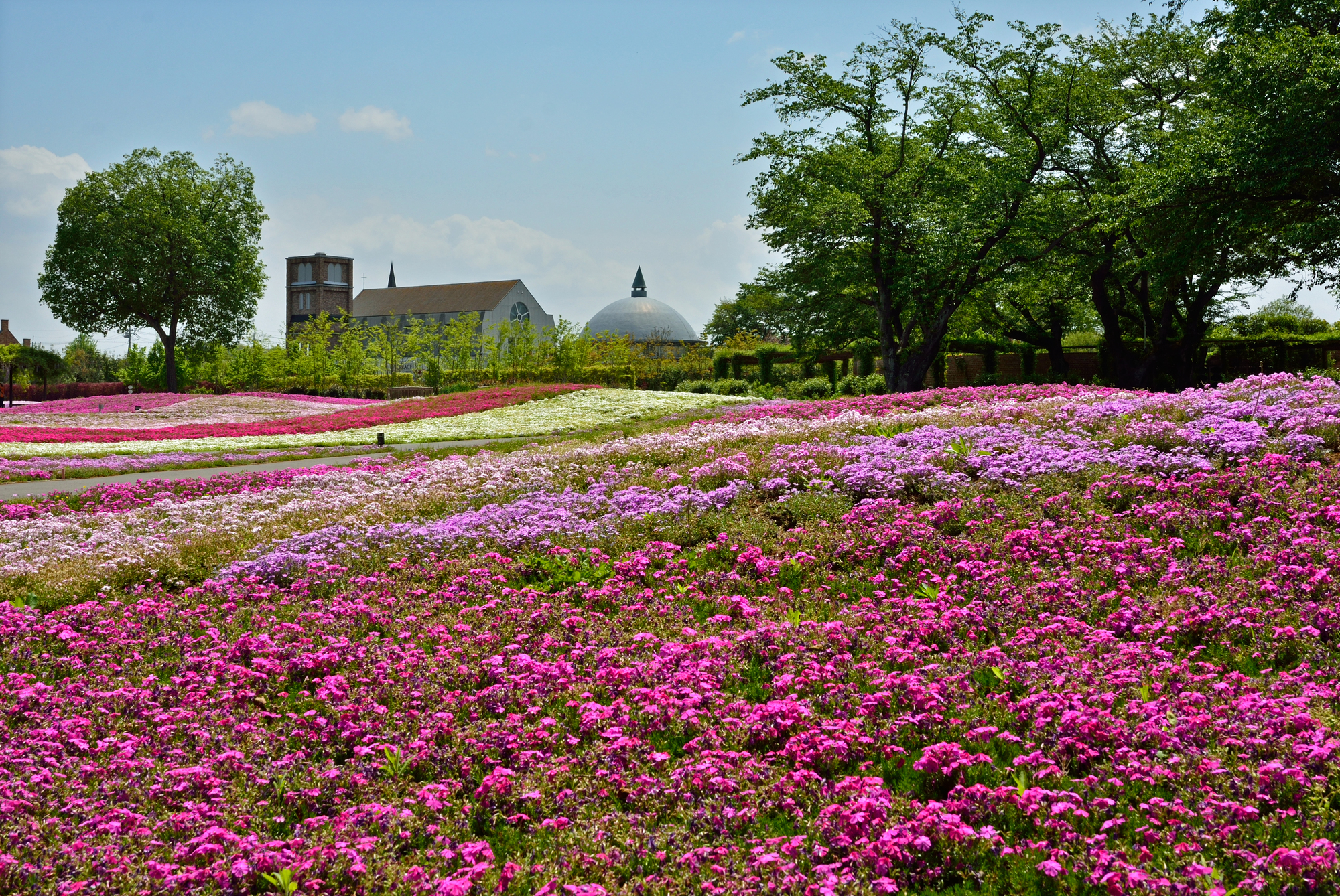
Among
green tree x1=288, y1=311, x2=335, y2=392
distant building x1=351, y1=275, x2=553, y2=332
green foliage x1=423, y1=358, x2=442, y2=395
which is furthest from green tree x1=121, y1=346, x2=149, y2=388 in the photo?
distant building x1=351, y1=275, x2=553, y2=332

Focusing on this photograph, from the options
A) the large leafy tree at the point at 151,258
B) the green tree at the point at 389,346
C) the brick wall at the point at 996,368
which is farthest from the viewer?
the green tree at the point at 389,346

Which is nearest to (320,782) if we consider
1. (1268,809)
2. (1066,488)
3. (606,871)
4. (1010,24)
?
(606,871)

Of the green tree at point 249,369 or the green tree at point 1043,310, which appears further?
the green tree at point 249,369

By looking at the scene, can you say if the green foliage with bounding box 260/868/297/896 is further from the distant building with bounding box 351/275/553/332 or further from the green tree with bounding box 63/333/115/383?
the distant building with bounding box 351/275/553/332

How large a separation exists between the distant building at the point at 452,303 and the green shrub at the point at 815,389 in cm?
8010

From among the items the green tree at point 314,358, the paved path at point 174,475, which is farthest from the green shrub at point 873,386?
the green tree at point 314,358

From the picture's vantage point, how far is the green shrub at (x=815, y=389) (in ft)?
120

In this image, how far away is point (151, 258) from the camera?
5422 centimetres

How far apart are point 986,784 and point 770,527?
13.1ft

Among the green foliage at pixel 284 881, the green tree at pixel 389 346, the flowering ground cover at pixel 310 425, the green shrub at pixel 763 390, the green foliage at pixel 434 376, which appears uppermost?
the green tree at pixel 389 346

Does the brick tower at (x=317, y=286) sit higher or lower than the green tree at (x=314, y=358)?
higher

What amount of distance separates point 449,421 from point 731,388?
16770 mm

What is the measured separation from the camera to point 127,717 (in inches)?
201

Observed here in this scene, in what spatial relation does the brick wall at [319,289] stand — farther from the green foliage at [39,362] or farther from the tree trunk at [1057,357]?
the tree trunk at [1057,357]
